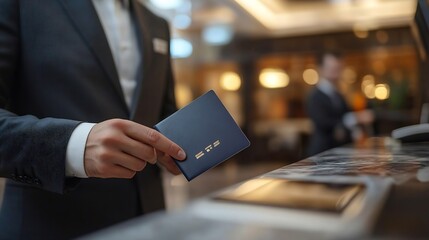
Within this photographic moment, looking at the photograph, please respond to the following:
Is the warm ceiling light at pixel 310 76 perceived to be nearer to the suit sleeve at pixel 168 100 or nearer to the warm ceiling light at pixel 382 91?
the warm ceiling light at pixel 382 91

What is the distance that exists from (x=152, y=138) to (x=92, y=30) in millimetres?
→ 405

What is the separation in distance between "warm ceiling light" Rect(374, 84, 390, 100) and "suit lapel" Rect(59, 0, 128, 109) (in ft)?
25.3

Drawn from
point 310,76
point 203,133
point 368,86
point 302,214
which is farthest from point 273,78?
point 302,214

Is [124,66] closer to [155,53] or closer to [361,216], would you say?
[155,53]

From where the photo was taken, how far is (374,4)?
7.16 metres

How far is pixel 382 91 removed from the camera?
8023 millimetres

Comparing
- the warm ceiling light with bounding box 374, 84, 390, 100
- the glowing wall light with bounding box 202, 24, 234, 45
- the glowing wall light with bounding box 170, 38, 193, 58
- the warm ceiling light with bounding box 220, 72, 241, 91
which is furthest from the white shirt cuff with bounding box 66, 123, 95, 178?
the warm ceiling light with bounding box 220, 72, 241, 91

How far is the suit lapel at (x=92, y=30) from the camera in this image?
0.96 m

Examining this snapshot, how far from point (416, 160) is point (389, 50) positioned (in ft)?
24.6

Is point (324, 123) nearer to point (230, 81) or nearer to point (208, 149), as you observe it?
point (208, 149)

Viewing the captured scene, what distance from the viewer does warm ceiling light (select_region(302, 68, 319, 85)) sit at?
27.7 ft

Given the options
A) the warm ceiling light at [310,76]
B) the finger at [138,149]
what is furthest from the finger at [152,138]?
the warm ceiling light at [310,76]

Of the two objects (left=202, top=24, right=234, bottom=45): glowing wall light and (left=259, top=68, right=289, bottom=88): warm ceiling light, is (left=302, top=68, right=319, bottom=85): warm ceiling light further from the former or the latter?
(left=202, top=24, right=234, bottom=45): glowing wall light

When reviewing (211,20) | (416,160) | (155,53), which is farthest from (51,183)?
(211,20)
